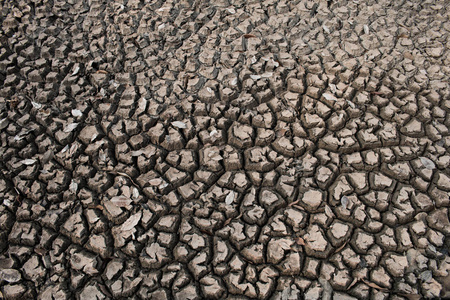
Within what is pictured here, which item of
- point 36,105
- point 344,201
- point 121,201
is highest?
point 36,105

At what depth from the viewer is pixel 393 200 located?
225cm

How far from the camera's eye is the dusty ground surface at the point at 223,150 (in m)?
2.03

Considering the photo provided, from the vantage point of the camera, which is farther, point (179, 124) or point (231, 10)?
point (231, 10)

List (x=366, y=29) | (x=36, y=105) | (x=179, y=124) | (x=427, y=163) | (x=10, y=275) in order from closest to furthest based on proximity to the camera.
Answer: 1. (x=10, y=275)
2. (x=427, y=163)
3. (x=179, y=124)
4. (x=36, y=105)
5. (x=366, y=29)

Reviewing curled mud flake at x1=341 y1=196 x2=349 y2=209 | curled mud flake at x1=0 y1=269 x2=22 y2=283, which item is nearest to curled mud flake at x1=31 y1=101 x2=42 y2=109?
curled mud flake at x1=0 y1=269 x2=22 y2=283

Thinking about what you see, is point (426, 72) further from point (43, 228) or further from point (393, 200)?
point (43, 228)

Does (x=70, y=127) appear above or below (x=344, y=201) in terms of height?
above

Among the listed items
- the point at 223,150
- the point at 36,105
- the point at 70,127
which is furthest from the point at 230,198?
the point at 36,105

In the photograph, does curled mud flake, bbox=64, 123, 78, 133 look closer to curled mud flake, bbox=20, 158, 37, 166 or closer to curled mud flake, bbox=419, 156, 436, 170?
curled mud flake, bbox=20, 158, 37, 166

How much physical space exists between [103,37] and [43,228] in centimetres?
168

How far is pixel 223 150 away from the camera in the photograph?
8.13 feet

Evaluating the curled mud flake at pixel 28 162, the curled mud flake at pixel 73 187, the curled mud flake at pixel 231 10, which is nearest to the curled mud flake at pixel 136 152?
the curled mud flake at pixel 73 187

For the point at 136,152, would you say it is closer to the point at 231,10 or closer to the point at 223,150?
the point at 223,150

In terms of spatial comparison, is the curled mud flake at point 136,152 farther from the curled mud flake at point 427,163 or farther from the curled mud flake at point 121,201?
the curled mud flake at point 427,163
